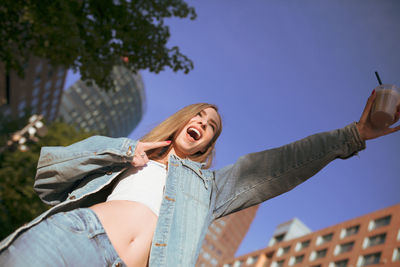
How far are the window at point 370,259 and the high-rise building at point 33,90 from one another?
1522 inches

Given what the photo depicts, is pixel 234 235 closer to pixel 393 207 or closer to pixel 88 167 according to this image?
pixel 393 207

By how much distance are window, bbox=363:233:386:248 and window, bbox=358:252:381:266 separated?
153 cm

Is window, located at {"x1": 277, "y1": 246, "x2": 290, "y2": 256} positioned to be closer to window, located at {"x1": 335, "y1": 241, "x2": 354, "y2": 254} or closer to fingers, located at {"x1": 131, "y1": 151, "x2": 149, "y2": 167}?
window, located at {"x1": 335, "y1": 241, "x2": 354, "y2": 254}

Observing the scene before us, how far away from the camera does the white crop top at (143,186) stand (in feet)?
7.80

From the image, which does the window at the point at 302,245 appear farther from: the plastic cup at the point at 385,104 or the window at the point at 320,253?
the plastic cup at the point at 385,104

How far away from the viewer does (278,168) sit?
96.8 inches

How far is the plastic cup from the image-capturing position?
2107 millimetres

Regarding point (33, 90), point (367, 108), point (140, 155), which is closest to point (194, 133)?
point (140, 155)

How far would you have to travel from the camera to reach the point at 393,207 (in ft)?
147

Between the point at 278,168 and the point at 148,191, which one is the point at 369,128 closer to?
the point at 278,168

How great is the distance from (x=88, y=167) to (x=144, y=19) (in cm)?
681

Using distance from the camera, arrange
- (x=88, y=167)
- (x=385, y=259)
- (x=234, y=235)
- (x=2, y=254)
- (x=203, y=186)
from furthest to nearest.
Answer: (x=234, y=235)
(x=385, y=259)
(x=203, y=186)
(x=88, y=167)
(x=2, y=254)

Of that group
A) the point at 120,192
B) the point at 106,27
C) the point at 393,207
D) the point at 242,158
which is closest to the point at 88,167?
the point at 120,192

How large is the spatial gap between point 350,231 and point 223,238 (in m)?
70.6
